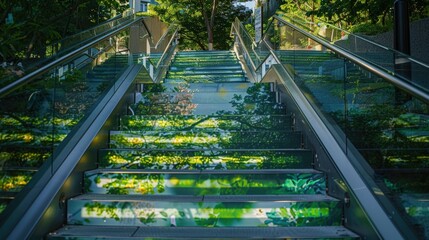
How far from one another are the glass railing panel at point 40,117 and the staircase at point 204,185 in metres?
0.35

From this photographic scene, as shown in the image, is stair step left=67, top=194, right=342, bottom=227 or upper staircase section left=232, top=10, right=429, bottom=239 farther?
stair step left=67, top=194, right=342, bottom=227

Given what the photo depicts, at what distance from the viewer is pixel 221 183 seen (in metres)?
3.18

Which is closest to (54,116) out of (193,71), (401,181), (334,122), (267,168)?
(267,168)

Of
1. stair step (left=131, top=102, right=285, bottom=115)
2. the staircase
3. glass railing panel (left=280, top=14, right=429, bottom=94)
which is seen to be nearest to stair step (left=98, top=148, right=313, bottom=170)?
the staircase

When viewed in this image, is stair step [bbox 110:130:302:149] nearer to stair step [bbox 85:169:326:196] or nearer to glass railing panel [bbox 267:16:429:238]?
glass railing panel [bbox 267:16:429:238]

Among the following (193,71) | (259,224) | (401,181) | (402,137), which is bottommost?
(259,224)

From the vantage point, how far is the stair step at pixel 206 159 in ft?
11.7

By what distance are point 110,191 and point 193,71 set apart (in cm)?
660

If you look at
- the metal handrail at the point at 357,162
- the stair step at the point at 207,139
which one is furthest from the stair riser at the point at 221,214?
the stair step at the point at 207,139

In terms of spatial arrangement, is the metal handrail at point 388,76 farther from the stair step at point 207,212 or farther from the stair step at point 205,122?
the stair step at point 205,122

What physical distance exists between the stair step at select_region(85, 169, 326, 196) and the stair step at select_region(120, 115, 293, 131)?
→ 117 centimetres

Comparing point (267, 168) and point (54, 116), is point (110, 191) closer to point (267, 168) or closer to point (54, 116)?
point (54, 116)

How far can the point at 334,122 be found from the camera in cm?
331

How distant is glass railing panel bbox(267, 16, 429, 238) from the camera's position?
89.5 inches
